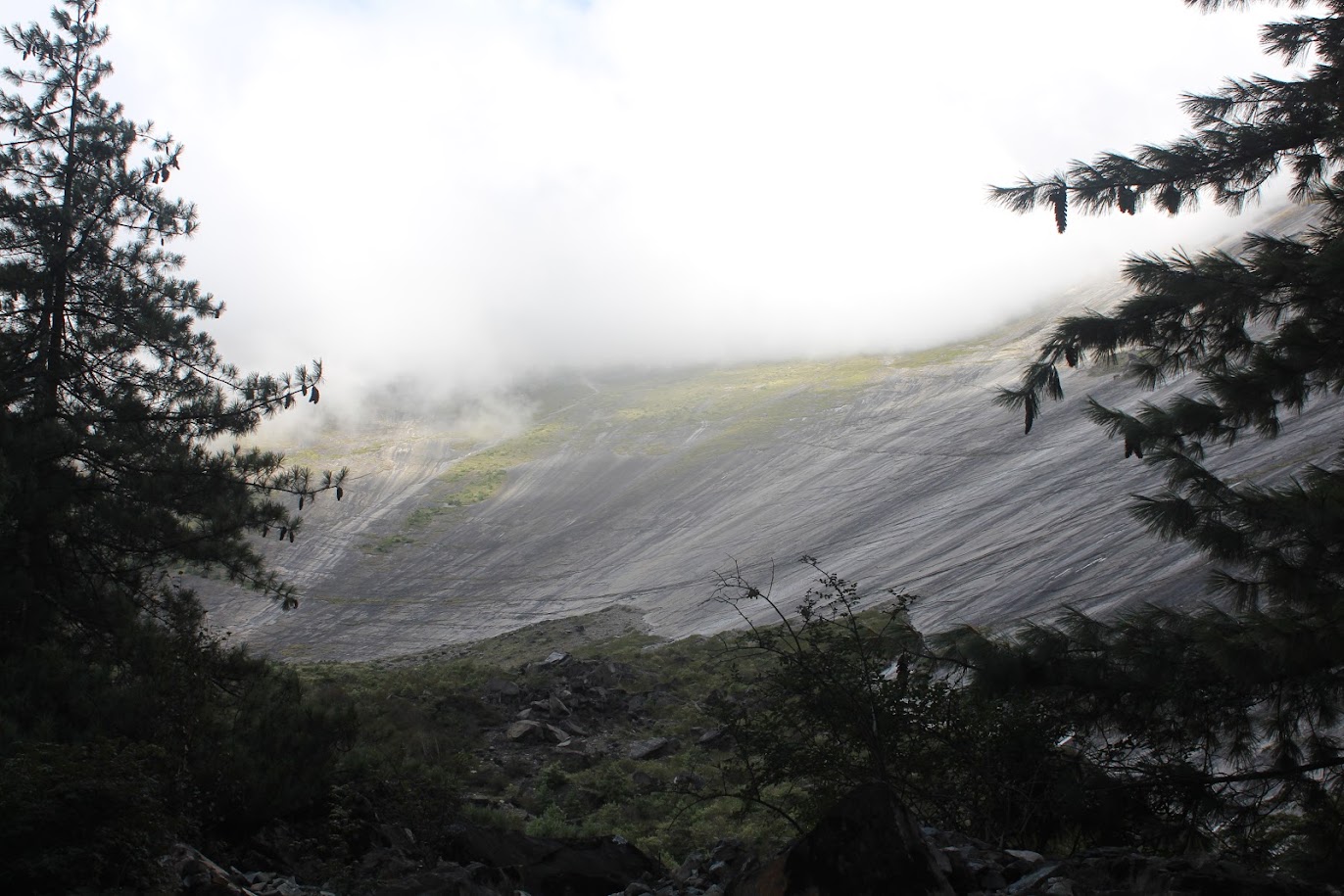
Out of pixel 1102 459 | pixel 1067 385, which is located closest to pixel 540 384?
pixel 1067 385

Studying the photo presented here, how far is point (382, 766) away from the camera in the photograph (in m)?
9.79

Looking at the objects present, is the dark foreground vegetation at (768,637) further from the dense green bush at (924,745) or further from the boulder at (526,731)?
the boulder at (526,731)

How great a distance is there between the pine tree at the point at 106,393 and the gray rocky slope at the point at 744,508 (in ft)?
57.2

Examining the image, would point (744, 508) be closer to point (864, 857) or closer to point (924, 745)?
point (924, 745)

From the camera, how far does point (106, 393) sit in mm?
11180

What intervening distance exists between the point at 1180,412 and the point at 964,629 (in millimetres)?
2206

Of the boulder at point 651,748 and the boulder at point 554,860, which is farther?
the boulder at point 651,748

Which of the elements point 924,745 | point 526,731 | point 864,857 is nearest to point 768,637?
point 924,745

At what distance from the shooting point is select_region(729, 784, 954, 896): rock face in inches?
175

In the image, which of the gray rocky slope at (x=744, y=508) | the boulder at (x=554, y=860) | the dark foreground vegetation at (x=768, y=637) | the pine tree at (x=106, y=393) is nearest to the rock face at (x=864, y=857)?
the dark foreground vegetation at (x=768, y=637)

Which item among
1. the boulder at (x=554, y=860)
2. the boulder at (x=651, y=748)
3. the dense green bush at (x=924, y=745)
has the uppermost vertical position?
the dense green bush at (x=924, y=745)

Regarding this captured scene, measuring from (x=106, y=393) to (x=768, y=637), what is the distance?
9212 mm

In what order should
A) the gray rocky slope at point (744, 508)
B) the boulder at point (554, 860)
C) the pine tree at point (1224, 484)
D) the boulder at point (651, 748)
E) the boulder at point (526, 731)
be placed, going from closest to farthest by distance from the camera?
the pine tree at point (1224, 484) < the boulder at point (554, 860) < the boulder at point (651, 748) < the boulder at point (526, 731) < the gray rocky slope at point (744, 508)

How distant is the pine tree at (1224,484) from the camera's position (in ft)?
18.2
